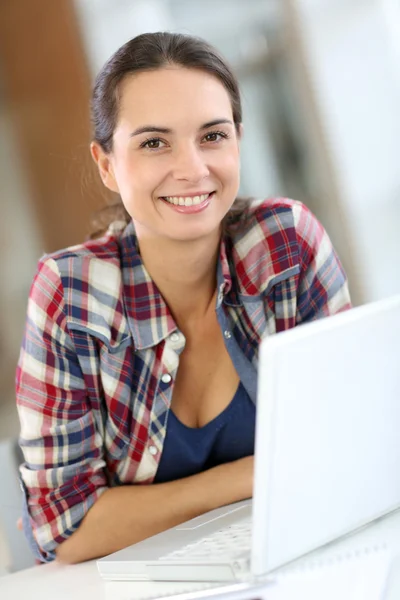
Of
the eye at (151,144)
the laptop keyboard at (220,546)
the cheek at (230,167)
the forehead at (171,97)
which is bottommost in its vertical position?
the laptop keyboard at (220,546)

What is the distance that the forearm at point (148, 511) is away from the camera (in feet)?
3.92

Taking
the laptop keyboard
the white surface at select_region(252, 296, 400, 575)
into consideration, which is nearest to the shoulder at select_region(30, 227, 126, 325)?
the laptop keyboard

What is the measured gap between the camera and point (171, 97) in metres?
1.21

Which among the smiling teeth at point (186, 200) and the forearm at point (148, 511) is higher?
the smiling teeth at point (186, 200)

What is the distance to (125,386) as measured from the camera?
1.30 metres

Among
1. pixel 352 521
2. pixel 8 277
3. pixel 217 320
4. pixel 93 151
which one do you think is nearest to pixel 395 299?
pixel 352 521

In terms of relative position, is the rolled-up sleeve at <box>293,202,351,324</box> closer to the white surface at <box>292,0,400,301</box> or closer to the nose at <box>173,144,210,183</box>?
the nose at <box>173,144,210,183</box>

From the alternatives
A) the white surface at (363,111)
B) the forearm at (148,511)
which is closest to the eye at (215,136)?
the forearm at (148,511)

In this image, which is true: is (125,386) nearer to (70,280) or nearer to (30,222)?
(70,280)

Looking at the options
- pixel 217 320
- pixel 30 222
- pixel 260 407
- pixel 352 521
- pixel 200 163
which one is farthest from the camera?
pixel 30 222

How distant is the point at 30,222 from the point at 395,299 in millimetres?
2230

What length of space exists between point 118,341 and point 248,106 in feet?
5.65

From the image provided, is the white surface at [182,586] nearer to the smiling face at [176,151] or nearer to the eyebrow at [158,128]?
the smiling face at [176,151]

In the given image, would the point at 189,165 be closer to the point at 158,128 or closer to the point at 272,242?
the point at 158,128
